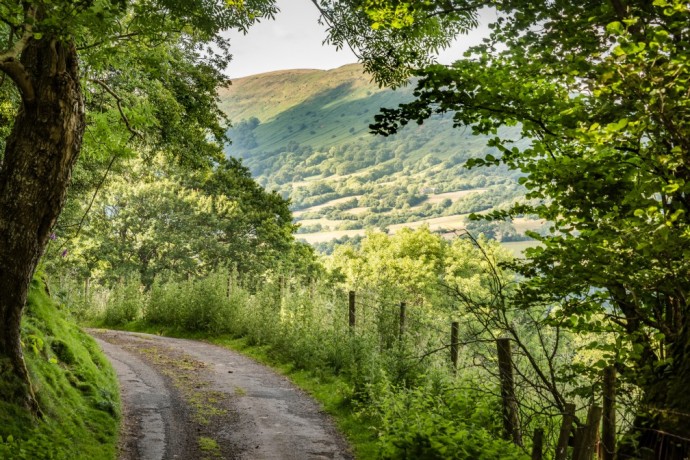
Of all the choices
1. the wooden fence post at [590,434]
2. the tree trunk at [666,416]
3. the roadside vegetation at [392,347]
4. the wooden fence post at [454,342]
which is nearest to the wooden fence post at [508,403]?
the roadside vegetation at [392,347]

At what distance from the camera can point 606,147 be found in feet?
16.7

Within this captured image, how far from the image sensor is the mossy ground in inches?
243

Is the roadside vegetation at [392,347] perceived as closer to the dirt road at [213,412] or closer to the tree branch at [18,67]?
the dirt road at [213,412]

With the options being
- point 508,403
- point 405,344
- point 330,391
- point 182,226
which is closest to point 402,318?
point 405,344

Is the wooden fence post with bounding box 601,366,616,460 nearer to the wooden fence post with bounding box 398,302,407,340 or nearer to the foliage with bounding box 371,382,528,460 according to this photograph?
the foliage with bounding box 371,382,528,460

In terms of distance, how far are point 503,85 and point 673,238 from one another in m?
2.14

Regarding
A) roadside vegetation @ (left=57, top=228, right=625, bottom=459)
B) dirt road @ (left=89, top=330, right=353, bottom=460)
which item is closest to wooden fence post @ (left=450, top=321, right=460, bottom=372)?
roadside vegetation @ (left=57, top=228, right=625, bottom=459)

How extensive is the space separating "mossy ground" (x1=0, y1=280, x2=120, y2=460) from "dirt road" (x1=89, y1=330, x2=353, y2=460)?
0.49m

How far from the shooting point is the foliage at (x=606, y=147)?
14.6 feet

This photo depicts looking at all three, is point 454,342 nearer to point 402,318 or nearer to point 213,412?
point 402,318

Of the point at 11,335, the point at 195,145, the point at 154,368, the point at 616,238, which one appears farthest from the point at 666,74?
the point at 195,145

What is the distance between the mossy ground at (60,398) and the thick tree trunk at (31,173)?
50 centimetres

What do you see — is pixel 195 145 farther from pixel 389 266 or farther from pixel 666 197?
pixel 389 266

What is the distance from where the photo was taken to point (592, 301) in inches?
246
